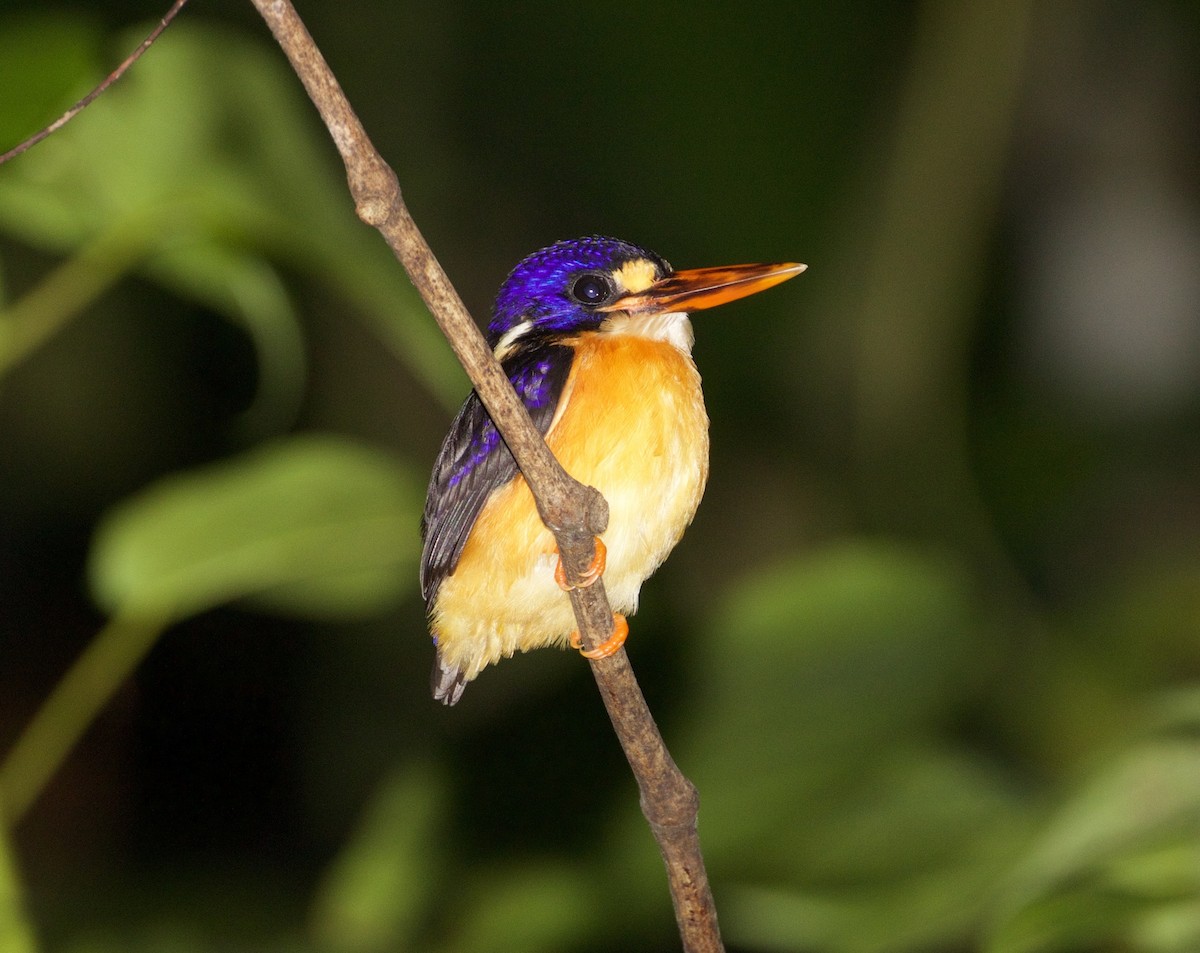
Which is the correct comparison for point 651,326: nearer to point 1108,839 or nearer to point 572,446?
point 572,446

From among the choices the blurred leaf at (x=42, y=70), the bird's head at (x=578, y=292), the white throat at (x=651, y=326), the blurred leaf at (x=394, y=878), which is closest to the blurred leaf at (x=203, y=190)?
the blurred leaf at (x=42, y=70)

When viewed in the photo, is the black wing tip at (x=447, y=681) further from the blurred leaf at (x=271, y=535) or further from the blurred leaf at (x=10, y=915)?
the blurred leaf at (x=10, y=915)

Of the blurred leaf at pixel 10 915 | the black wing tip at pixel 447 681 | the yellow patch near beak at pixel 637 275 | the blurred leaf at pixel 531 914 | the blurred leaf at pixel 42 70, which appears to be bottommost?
the blurred leaf at pixel 10 915

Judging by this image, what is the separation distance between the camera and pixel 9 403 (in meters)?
3.95

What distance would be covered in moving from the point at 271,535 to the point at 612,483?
22.4 inches

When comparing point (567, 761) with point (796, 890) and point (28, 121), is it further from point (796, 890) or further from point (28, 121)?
point (28, 121)

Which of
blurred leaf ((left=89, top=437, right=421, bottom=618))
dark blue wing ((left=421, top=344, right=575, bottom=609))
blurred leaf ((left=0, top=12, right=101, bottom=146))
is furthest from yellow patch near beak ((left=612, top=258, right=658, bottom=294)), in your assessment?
blurred leaf ((left=0, top=12, right=101, bottom=146))

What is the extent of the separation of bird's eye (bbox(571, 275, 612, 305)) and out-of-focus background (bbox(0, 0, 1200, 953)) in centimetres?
22

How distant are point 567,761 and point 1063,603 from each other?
2.25 metres

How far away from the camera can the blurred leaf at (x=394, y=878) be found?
246cm

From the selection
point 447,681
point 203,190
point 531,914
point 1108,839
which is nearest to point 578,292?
point 203,190

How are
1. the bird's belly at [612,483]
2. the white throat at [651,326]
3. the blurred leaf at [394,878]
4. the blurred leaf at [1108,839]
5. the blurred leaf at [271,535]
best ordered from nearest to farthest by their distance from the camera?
the blurred leaf at [1108,839], the bird's belly at [612,483], the white throat at [651,326], the blurred leaf at [271,535], the blurred leaf at [394,878]

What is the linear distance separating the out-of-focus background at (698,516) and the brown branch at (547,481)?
0.37 meters

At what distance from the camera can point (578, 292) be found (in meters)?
1.85
